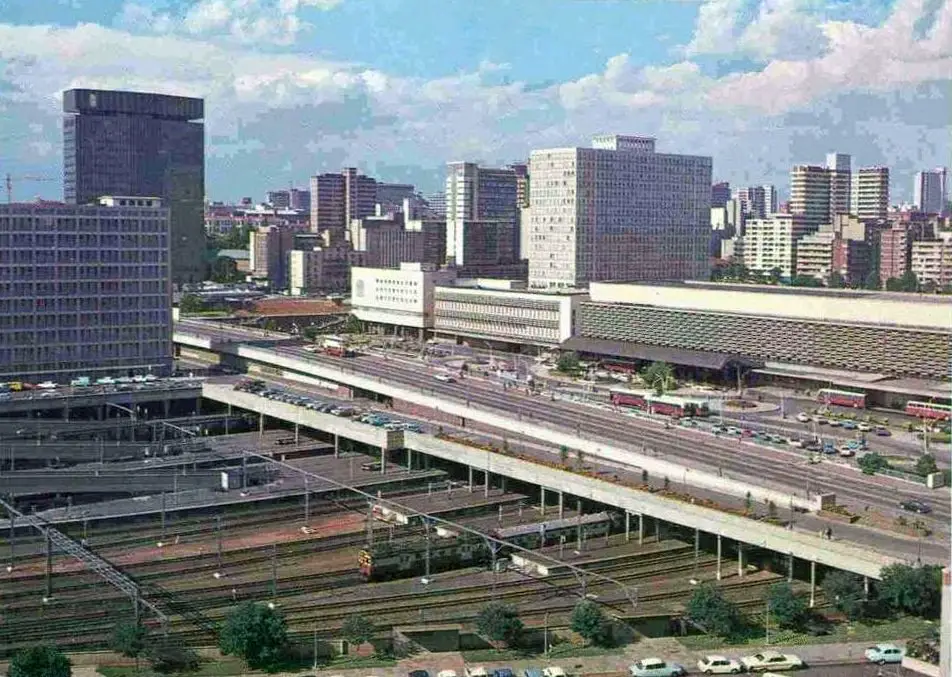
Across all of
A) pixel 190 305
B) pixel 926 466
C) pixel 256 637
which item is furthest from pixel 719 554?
pixel 190 305

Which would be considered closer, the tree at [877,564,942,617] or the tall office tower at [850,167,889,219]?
the tree at [877,564,942,617]

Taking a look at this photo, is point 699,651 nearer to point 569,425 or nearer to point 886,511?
point 886,511

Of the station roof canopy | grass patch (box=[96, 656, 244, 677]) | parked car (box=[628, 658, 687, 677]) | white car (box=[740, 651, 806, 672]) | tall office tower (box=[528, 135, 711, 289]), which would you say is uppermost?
tall office tower (box=[528, 135, 711, 289])

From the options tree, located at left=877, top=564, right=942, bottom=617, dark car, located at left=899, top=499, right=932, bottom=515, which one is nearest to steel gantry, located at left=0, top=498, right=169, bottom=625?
tree, located at left=877, top=564, right=942, bottom=617

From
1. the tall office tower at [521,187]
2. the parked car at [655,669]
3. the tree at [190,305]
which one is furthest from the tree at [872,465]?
the tall office tower at [521,187]

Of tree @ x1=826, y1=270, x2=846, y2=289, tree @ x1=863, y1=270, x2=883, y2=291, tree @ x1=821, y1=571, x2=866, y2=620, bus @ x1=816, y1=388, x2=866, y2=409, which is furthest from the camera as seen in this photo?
tree @ x1=826, y1=270, x2=846, y2=289

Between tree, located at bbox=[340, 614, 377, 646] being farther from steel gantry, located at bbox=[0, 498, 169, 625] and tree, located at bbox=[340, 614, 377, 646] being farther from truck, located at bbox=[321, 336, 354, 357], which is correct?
truck, located at bbox=[321, 336, 354, 357]
